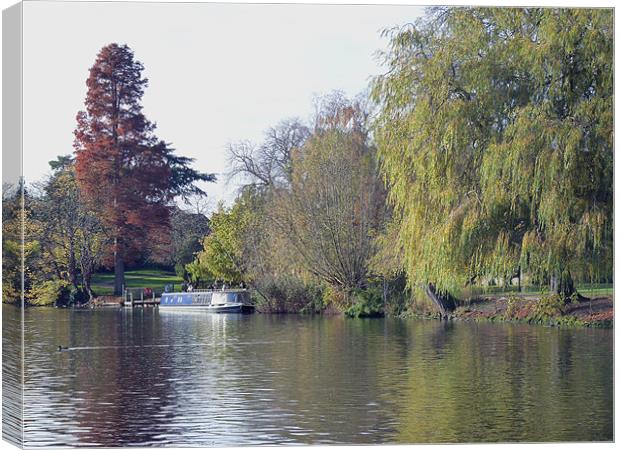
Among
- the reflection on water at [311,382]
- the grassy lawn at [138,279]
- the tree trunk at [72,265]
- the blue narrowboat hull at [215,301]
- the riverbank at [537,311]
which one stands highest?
the tree trunk at [72,265]

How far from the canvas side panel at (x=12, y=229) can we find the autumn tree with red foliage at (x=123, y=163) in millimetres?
2851

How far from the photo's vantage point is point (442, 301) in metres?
22.8

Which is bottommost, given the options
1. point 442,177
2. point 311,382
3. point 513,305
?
point 311,382

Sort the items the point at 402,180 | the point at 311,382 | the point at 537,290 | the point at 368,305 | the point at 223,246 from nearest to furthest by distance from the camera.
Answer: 1. the point at 311,382
2. the point at 223,246
3. the point at 537,290
4. the point at 402,180
5. the point at 368,305

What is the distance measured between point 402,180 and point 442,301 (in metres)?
2.58

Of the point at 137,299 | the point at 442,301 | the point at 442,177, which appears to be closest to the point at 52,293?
the point at 137,299

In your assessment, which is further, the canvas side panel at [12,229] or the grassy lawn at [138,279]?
the grassy lawn at [138,279]

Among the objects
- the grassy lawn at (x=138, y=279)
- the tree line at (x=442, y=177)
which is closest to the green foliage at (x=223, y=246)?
the tree line at (x=442, y=177)

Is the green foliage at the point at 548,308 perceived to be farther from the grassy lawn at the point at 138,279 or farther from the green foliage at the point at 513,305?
the grassy lawn at the point at 138,279

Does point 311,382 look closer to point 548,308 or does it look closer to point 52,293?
point 52,293

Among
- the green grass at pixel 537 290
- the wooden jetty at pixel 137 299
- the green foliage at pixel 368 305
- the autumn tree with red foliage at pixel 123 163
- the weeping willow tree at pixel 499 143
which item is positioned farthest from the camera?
the green foliage at pixel 368 305

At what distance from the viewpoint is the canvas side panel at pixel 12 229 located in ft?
41.3

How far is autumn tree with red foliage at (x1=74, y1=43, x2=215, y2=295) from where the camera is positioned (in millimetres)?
16359

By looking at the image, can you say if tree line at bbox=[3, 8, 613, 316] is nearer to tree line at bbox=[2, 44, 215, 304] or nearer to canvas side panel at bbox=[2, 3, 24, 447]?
tree line at bbox=[2, 44, 215, 304]
